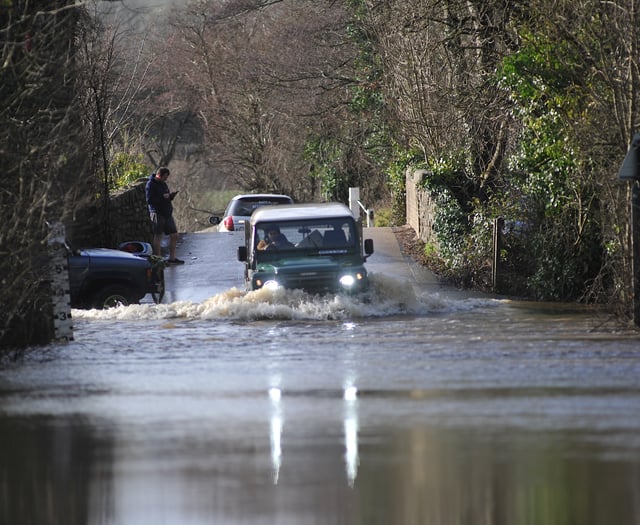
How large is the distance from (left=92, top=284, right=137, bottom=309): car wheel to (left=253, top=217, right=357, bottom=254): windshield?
2095 millimetres

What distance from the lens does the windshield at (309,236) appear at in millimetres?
19297

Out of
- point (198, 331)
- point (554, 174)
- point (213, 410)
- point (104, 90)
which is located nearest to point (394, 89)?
point (104, 90)

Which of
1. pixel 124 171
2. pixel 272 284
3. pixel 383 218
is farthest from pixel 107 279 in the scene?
pixel 383 218

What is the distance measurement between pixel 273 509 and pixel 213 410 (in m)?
3.62

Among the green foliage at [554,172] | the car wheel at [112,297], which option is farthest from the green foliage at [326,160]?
the car wheel at [112,297]

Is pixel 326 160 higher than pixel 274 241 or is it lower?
higher

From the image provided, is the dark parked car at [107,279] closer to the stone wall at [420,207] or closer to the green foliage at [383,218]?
the stone wall at [420,207]

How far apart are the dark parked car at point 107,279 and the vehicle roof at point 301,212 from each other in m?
1.92

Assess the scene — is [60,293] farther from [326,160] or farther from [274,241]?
[326,160]

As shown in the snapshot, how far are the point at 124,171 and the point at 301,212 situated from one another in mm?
16875

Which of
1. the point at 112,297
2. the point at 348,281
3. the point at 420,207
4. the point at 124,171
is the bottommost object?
the point at 112,297

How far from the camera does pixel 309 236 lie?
1941 cm

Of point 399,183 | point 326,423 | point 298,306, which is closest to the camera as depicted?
point 326,423

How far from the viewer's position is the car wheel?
19.4 m
